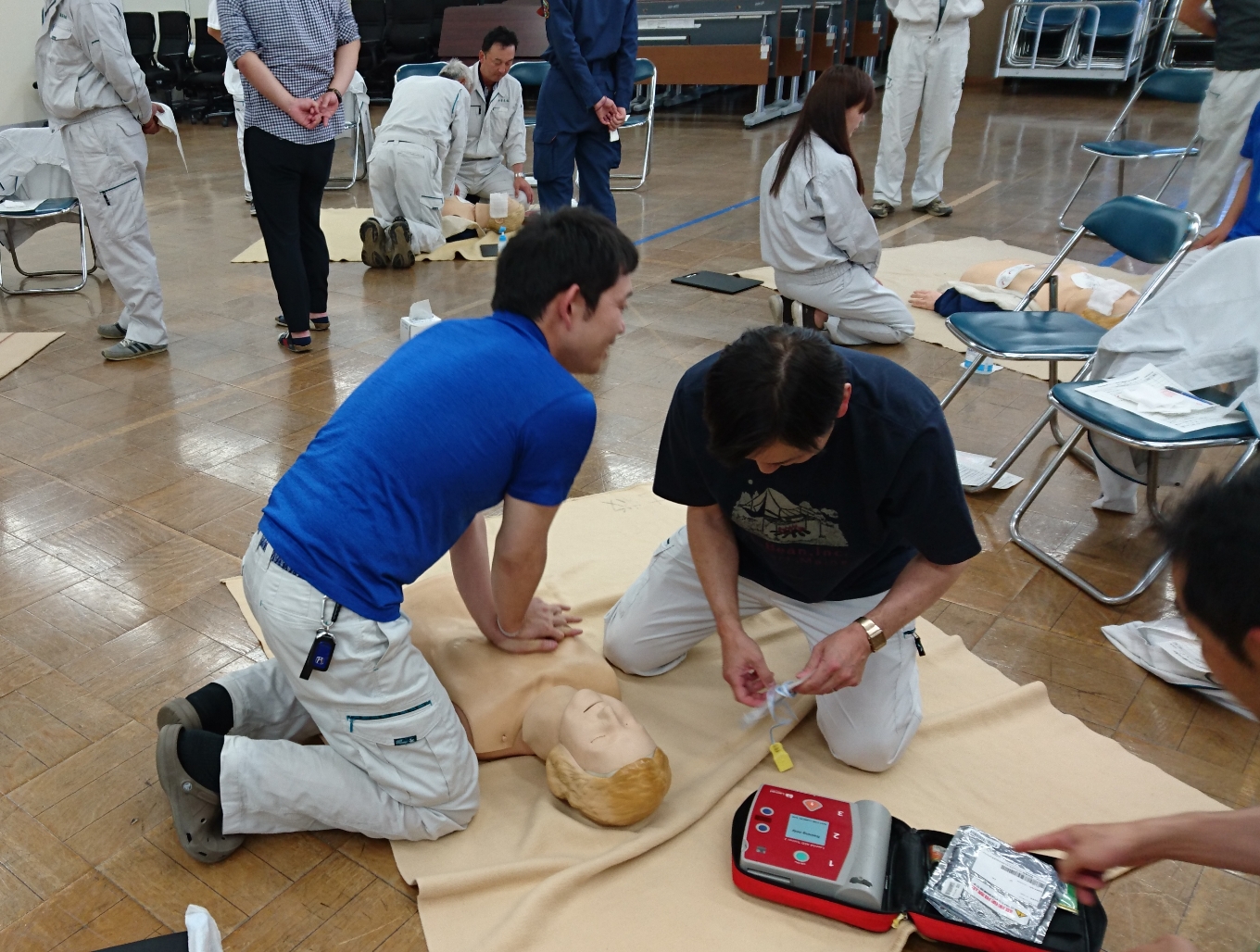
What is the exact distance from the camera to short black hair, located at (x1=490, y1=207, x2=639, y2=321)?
5.46 feet

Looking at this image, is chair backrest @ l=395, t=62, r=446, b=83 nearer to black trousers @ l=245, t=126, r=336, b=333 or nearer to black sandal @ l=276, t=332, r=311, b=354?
black trousers @ l=245, t=126, r=336, b=333

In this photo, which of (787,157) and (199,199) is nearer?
(787,157)

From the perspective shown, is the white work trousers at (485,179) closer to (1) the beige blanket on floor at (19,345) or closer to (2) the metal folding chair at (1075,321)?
(1) the beige blanket on floor at (19,345)

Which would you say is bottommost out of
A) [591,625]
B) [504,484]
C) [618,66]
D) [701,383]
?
[591,625]

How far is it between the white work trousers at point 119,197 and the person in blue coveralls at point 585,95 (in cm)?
198

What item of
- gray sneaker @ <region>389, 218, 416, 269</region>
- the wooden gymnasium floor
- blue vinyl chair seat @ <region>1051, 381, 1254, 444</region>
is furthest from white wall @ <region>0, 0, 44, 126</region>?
blue vinyl chair seat @ <region>1051, 381, 1254, 444</region>

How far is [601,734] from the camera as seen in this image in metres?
1.86

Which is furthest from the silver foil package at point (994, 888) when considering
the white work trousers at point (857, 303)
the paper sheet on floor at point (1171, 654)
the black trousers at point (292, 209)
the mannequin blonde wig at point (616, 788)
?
the black trousers at point (292, 209)

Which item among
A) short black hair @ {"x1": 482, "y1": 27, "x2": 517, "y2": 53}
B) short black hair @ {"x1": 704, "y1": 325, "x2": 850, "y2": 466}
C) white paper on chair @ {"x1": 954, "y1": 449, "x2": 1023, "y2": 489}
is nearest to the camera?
short black hair @ {"x1": 704, "y1": 325, "x2": 850, "y2": 466}

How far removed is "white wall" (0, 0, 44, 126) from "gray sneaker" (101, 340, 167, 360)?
7.83 metres

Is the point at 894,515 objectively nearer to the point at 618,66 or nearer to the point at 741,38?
the point at 618,66

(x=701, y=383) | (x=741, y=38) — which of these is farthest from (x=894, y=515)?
(x=741, y=38)

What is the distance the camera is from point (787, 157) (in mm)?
3984

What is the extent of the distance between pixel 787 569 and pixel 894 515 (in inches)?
11.6
